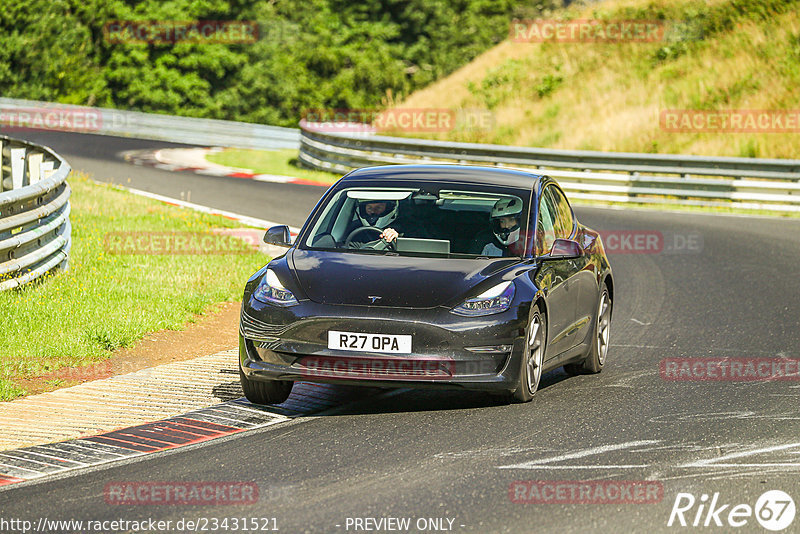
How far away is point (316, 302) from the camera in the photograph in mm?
7633

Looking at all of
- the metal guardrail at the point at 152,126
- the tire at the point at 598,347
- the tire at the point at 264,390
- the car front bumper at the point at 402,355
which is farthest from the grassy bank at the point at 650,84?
the tire at the point at 264,390

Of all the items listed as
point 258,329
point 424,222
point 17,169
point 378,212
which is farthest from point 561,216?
point 17,169

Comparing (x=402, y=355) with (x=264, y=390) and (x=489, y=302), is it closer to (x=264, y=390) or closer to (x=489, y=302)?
(x=489, y=302)

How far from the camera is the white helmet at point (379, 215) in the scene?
8742 mm

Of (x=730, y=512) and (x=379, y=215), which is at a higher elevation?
(x=379, y=215)

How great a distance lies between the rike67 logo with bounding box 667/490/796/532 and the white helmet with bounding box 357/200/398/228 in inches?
138

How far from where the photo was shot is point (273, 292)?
7.87 metres

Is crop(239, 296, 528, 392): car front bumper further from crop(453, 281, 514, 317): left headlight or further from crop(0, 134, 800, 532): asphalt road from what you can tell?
crop(0, 134, 800, 532): asphalt road

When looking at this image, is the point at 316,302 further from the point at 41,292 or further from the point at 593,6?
the point at 593,6

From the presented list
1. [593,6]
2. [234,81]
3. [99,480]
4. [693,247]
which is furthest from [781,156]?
[234,81]

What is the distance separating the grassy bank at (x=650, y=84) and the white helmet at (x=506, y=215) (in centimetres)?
2129

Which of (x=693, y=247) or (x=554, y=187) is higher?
(x=554, y=187)

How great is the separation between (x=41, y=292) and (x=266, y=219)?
8.34m

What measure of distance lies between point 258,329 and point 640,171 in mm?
18758
